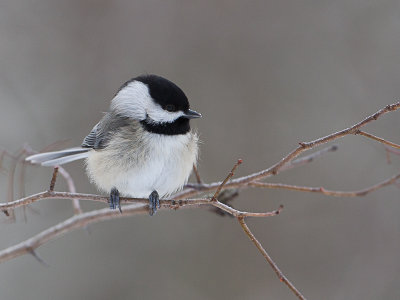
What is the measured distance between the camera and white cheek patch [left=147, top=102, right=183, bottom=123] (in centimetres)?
193

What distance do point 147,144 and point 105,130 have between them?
29 centimetres

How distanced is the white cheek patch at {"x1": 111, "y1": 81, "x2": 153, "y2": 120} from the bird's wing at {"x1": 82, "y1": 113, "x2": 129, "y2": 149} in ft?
0.12

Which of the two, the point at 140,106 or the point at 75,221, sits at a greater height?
the point at 140,106

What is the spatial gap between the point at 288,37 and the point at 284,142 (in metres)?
0.85

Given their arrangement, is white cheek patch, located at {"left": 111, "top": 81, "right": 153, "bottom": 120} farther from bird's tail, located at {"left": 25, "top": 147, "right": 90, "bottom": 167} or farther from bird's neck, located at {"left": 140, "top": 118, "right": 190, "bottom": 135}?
bird's tail, located at {"left": 25, "top": 147, "right": 90, "bottom": 167}

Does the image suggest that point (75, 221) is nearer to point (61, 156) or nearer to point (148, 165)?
point (148, 165)

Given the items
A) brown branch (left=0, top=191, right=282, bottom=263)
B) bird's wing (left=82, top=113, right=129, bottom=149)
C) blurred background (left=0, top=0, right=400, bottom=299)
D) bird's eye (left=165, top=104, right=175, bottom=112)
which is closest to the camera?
brown branch (left=0, top=191, right=282, bottom=263)

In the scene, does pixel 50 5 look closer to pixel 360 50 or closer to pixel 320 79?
pixel 320 79

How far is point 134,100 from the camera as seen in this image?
6.57ft

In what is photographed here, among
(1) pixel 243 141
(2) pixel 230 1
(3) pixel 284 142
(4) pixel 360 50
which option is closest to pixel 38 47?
(2) pixel 230 1

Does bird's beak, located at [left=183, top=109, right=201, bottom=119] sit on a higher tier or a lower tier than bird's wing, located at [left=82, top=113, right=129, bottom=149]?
higher

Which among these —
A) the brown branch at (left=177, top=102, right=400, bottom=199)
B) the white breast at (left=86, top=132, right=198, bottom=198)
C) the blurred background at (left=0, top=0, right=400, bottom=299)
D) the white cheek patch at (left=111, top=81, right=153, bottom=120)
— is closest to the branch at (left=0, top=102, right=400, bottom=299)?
the brown branch at (left=177, top=102, right=400, bottom=199)

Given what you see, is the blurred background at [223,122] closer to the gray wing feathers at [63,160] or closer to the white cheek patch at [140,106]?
the gray wing feathers at [63,160]

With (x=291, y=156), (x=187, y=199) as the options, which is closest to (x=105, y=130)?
(x=187, y=199)
